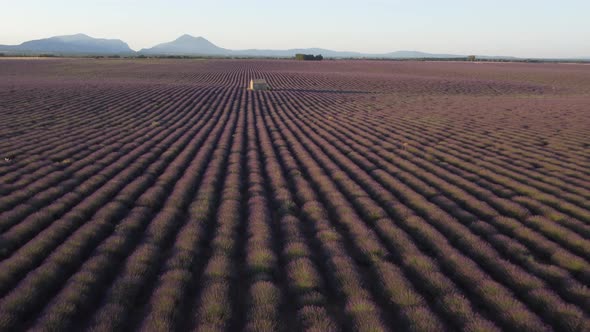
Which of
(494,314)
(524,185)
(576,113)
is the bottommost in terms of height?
(576,113)

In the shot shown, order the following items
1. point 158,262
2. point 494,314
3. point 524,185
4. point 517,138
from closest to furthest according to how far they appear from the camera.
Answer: point 494,314 < point 158,262 < point 524,185 < point 517,138

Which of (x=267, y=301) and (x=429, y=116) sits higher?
(x=267, y=301)

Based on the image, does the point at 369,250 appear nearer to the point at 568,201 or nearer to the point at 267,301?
→ the point at 267,301

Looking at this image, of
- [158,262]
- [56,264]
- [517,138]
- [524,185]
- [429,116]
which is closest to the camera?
[56,264]

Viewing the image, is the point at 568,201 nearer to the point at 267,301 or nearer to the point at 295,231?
the point at 295,231

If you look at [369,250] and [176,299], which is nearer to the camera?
[176,299]

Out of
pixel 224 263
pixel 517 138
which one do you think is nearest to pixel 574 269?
pixel 224 263
